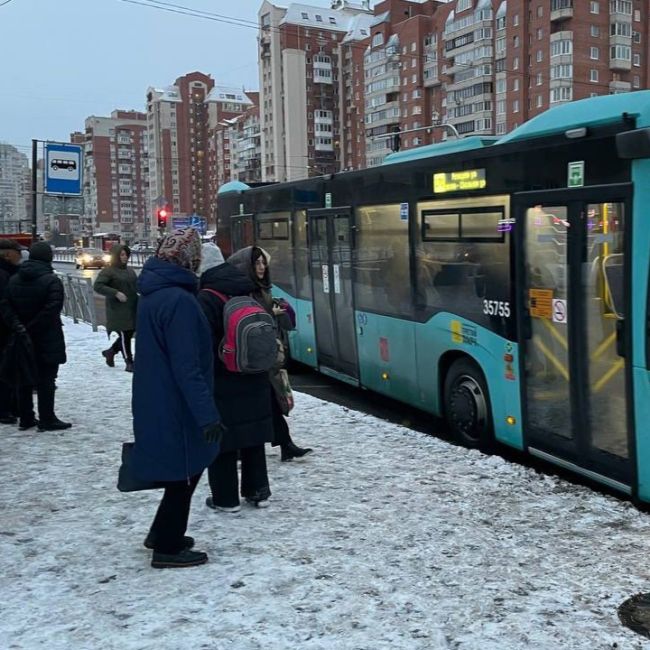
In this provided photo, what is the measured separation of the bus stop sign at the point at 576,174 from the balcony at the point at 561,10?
73284 millimetres

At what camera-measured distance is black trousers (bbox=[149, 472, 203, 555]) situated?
416 centimetres

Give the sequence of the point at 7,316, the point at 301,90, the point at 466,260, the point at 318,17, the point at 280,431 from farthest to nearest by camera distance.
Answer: the point at 318,17 → the point at 301,90 → the point at 7,316 → the point at 466,260 → the point at 280,431

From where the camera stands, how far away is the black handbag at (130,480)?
13.5ft

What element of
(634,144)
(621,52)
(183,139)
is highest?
(183,139)

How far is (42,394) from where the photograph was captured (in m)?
7.55

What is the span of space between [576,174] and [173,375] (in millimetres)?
3320

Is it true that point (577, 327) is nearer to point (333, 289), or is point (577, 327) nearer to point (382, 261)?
point (382, 261)

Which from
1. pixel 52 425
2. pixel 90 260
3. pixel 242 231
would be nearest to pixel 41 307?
pixel 52 425

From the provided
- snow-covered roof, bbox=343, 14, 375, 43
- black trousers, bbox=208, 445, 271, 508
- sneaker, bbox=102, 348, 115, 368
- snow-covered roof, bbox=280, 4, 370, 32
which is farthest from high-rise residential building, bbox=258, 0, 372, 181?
black trousers, bbox=208, 445, 271, 508

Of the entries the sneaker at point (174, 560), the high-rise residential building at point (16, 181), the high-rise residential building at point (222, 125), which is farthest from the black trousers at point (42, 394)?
the high-rise residential building at point (16, 181)

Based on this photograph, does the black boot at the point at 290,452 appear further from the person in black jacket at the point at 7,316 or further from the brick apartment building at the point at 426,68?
the brick apartment building at the point at 426,68

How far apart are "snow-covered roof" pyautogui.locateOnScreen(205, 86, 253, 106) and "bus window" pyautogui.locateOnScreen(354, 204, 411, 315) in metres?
142

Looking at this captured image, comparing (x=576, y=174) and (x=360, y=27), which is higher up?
(x=360, y=27)

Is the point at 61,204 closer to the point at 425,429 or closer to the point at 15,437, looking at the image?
the point at 15,437
